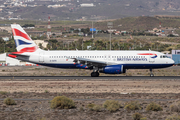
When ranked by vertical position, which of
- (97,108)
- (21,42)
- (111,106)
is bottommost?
(97,108)

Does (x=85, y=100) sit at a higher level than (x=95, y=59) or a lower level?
lower

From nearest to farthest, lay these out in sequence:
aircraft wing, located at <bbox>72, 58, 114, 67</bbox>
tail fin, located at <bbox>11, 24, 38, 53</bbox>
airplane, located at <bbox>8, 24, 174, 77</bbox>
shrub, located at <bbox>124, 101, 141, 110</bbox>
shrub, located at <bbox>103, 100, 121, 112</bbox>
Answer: shrub, located at <bbox>103, 100, 121, 112</bbox> → shrub, located at <bbox>124, 101, 141, 110</bbox> → aircraft wing, located at <bbox>72, 58, 114, 67</bbox> → airplane, located at <bbox>8, 24, 174, 77</bbox> → tail fin, located at <bbox>11, 24, 38, 53</bbox>

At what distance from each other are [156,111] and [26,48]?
3091cm

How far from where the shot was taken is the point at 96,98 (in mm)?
28016

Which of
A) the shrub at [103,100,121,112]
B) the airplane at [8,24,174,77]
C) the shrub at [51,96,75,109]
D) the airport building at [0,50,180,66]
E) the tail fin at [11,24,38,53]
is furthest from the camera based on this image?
the airport building at [0,50,180,66]

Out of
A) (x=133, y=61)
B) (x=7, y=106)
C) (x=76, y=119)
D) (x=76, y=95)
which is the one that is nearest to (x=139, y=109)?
(x=76, y=119)

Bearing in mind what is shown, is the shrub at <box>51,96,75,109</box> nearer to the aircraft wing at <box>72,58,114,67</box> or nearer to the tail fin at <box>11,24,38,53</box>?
the aircraft wing at <box>72,58,114,67</box>

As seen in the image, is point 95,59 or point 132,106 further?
point 95,59

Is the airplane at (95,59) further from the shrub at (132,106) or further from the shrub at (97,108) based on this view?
the shrub at (97,108)

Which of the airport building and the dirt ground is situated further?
the airport building

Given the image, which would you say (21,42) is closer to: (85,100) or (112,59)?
(112,59)

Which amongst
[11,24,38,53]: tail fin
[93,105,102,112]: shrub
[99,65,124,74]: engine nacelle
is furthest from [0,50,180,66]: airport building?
[93,105,102,112]: shrub

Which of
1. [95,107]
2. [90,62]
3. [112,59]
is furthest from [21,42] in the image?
[95,107]

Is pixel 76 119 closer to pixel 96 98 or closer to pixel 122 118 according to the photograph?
pixel 122 118
